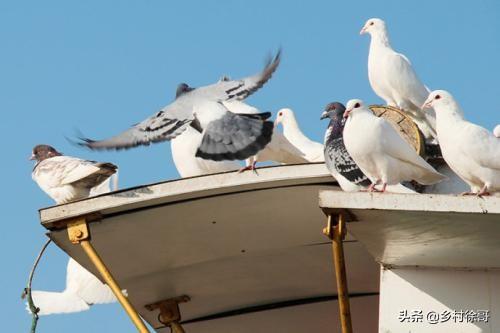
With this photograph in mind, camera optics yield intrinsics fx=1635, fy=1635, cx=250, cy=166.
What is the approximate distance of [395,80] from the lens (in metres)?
17.5

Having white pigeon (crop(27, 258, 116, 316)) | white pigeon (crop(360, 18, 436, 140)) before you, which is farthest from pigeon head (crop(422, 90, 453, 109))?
white pigeon (crop(27, 258, 116, 316))

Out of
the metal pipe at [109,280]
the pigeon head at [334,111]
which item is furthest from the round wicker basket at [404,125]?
the metal pipe at [109,280]

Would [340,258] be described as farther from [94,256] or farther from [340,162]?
[94,256]

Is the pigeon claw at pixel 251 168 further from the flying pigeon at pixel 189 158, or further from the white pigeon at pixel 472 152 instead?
the white pigeon at pixel 472 152

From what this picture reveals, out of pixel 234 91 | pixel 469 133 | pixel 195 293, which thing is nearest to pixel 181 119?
pixel 234 91

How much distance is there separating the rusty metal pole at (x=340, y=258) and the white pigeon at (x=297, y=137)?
14.1 ft

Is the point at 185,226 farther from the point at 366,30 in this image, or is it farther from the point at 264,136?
the point at 366,30

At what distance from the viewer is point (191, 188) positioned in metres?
13.5

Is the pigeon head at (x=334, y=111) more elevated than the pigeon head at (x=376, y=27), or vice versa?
the pigeon head at (x=376, y=27)

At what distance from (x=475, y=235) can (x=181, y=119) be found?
4.23 meters

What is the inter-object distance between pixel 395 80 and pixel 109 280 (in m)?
5.13

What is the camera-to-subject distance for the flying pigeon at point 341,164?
540 inches

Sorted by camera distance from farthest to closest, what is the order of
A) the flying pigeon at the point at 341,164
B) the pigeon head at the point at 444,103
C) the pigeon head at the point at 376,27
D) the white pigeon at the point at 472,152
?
1. the pigeon head at the point at 376,27
2. the pigeon head at the point at 444,103
3. the flying pigeon at the point at 341,164
4. the white pigeon at the point at 472,152

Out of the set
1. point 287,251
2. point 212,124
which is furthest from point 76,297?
point 287,251
